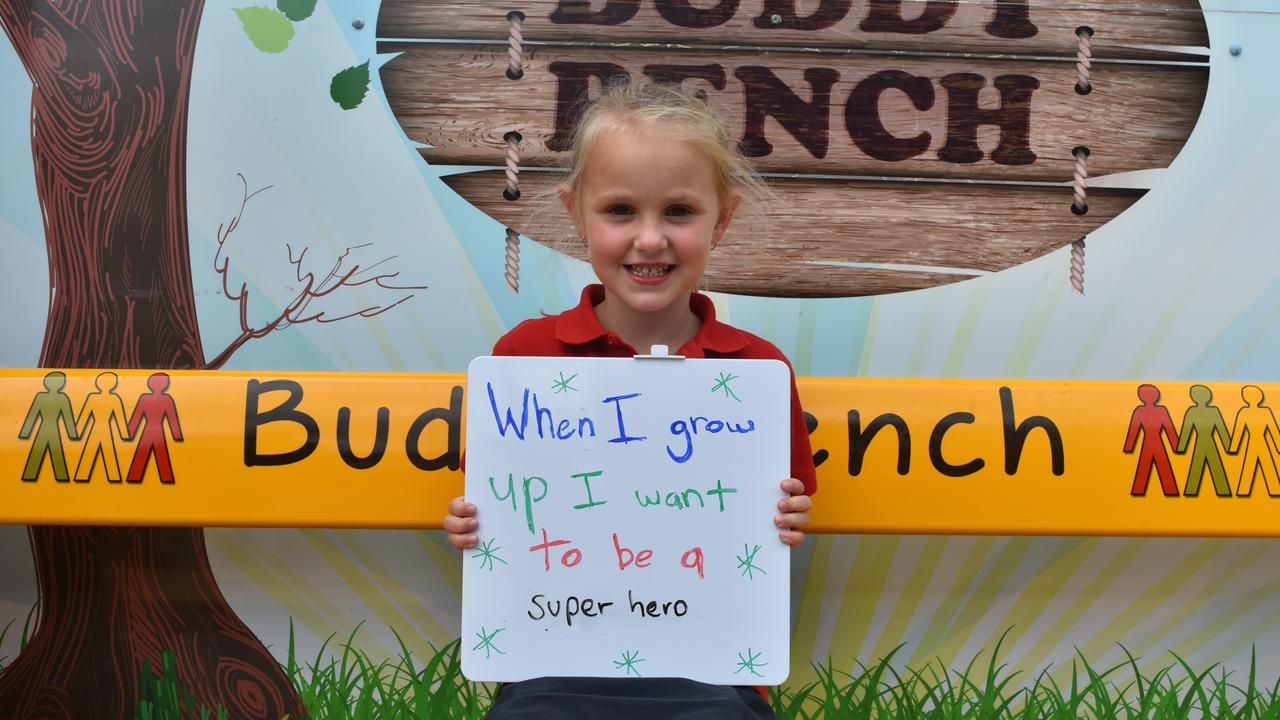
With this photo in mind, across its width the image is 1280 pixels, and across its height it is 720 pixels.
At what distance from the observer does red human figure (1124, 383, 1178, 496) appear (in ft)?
5.79

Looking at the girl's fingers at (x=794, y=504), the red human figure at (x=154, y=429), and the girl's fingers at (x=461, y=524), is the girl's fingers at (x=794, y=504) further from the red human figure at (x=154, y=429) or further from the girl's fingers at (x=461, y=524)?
the red human figure at (x=154, y=429)

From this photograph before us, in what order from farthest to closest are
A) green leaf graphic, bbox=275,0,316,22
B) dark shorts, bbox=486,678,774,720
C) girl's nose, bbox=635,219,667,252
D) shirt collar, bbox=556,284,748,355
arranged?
green leaf graphic, bbox=275,0,316,22
shirt collar, bbox=556,284,748,355
girl's nose, bbox=635,219,667,252
dark shorts, bbox=486,678,774,720

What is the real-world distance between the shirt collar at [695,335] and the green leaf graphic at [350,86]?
0.63 meters

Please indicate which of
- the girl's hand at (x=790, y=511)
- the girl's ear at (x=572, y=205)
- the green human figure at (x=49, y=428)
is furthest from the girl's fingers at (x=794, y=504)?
the green human figure at (x=49, y=428)

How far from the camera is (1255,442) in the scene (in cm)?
177

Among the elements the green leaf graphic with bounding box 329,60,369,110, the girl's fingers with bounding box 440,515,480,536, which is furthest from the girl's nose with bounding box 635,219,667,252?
the green leaf graphic with bounding box 329,60,369,110

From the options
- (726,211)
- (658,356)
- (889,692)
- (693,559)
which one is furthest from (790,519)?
(889,692)

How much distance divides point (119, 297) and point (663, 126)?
1.15 m

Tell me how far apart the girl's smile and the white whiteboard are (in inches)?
5.6

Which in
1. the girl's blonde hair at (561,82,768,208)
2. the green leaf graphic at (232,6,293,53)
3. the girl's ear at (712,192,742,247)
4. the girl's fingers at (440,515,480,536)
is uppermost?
the green leaf graphic at (232,6,293,53)

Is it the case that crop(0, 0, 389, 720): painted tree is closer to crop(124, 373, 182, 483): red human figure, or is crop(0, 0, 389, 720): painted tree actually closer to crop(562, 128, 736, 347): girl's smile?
crop(124, 373, 182, 483): red human figure

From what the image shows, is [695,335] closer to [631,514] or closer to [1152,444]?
[631,514]

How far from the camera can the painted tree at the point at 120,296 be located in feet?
6.33

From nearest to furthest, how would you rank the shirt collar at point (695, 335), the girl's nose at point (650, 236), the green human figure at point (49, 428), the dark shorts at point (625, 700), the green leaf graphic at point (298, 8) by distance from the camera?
the dark shorts at point (625, 700)
the girl's nose at point (650, 236)
the shirt collar at point (695, 335)
the green human figure at point (49, 428)
the green leaf graphic at point (298, 8)
